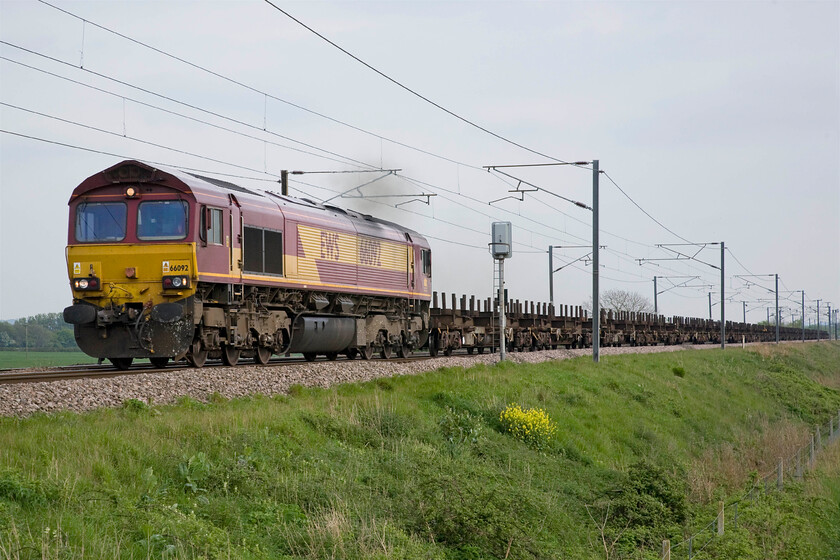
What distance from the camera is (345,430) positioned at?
13258mm

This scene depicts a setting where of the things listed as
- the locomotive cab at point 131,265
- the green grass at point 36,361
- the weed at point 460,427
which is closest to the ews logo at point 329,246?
the locomotive cab at point 131,265

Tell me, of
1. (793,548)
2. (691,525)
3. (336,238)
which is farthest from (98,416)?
(336,238)

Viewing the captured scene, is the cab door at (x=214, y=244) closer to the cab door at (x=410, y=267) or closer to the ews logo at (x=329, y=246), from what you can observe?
the ews logo at (x=329, y=246)

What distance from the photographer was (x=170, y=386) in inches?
562

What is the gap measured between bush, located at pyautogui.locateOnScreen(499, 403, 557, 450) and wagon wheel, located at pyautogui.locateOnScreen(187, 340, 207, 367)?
631cm

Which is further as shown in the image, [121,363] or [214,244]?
[121,363]

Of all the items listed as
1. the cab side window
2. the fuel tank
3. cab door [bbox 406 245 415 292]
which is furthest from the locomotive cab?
cab door [bbox 406 245 415 292]

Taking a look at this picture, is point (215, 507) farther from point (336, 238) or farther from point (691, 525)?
point (336, 238)

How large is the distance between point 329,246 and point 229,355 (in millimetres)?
5396

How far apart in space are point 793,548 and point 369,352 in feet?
48.2

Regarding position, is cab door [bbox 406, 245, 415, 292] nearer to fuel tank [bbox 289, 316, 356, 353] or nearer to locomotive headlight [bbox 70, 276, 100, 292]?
fuel tank [bbox 289, 316, 356, 353]

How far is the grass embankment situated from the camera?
7941mm

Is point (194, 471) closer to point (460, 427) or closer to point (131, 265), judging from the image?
point (460, 427)

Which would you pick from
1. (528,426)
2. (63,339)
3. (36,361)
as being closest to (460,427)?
(528,426)
